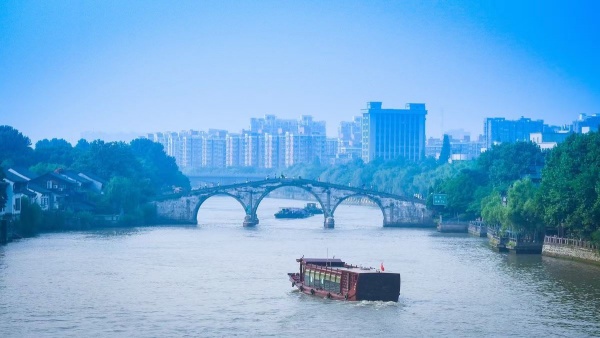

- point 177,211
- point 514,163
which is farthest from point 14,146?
point 514,163

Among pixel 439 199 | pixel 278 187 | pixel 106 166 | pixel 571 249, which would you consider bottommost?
pixel 571 249

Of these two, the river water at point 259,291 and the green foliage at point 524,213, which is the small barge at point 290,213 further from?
the green foliage at point 524,213

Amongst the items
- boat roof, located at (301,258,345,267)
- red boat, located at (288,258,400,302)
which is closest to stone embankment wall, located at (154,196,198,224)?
boat roof, located at (301,258,345,267)

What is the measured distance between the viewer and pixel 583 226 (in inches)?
2283

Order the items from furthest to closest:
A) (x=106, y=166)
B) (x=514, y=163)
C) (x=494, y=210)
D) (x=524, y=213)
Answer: (x=106, y=166), (x=514, y=163), (x=494, y=210), (x=524, y=213)

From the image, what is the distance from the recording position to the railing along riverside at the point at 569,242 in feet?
190

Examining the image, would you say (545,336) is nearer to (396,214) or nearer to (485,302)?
(485,302)

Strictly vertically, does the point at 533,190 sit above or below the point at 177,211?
above

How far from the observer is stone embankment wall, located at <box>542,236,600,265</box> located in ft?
189

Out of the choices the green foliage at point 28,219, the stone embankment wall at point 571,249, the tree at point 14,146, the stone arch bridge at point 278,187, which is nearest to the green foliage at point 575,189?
the stone embankment wall at point 571,249

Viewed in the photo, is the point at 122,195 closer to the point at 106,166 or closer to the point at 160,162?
the point at 106,166

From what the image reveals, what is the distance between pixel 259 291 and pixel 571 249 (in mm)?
20072

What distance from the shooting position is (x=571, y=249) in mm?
60250

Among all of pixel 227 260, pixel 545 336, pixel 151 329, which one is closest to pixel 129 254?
pixel 227 260
